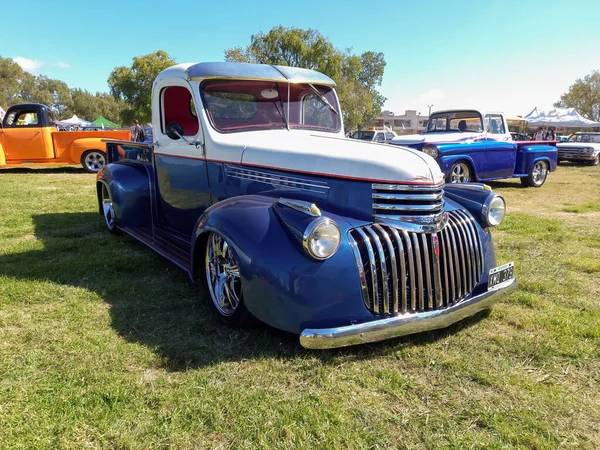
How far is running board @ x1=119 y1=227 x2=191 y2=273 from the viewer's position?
12.6ft

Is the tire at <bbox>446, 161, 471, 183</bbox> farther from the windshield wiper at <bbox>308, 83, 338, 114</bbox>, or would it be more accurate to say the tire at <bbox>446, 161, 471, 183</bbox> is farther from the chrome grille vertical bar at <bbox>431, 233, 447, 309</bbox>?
the chrome grille vertical bar at <bbox>431, 233, 447, 309</bbox>

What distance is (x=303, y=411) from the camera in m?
2.29

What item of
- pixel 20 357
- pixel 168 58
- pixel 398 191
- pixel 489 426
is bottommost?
pixel 489 426

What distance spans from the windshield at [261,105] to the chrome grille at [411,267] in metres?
A: 1.75

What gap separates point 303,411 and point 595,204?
8.88 metres

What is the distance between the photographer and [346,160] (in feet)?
10.0

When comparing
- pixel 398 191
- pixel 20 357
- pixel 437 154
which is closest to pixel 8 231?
pixel 20 357

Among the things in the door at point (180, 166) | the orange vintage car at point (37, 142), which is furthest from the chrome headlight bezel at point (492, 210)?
the orange vintage car at point (37, 142)

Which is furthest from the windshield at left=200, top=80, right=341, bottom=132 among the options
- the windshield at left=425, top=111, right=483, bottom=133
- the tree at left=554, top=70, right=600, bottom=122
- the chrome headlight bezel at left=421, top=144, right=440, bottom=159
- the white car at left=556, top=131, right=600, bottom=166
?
the tree at left=554, top=70, right=600, bottom=122

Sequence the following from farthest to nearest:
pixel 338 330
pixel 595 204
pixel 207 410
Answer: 1. pixel 595 204
2. pixel 338 330
3. pixel 207 410

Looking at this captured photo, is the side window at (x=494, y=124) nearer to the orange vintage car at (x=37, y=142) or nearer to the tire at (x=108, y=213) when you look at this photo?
the tire at (x=108, y=213)

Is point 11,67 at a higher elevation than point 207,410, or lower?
higher

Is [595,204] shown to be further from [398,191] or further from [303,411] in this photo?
[303,411]

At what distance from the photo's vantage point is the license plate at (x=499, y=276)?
3.16 m
